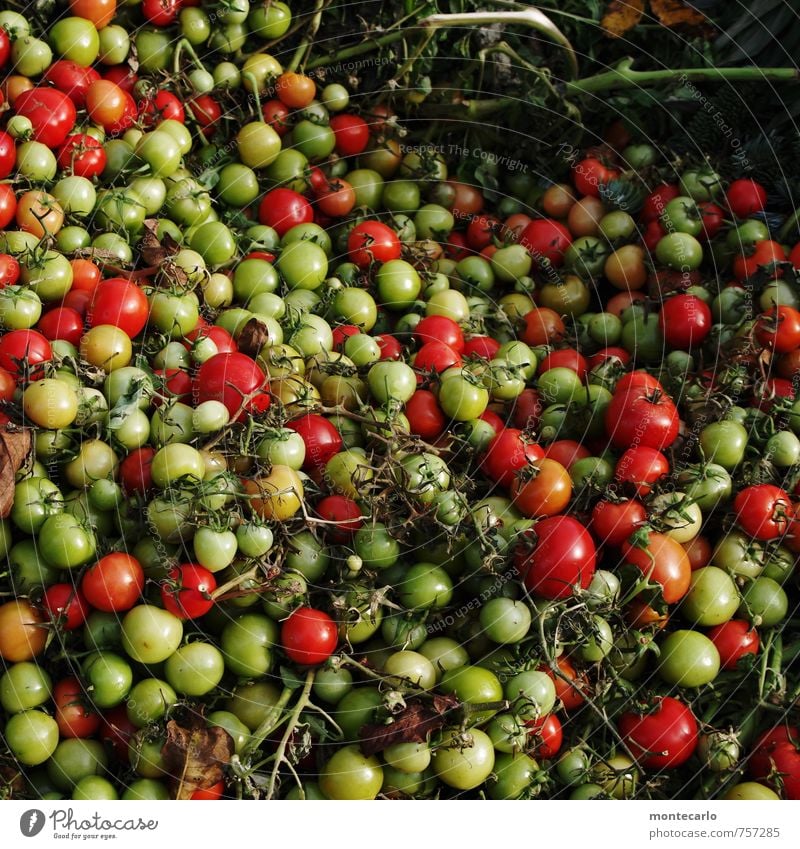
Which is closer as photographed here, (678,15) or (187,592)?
(187,592)

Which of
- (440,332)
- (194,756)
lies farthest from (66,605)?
(440,332)

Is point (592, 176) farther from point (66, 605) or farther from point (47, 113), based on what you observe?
point (66, 605)

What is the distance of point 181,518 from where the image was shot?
7.00 ft

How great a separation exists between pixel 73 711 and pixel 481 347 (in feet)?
4.91

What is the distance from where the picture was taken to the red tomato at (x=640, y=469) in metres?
2.44

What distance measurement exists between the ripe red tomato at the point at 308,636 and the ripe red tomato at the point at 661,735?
725 millimetres

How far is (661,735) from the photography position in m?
2.20

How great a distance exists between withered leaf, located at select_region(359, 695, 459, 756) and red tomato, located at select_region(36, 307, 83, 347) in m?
1.24

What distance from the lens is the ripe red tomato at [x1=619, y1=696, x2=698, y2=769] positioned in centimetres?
220

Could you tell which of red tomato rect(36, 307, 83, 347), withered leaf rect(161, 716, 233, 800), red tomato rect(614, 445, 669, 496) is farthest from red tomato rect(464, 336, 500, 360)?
withered leaf rect(161, 716, 233, 800)

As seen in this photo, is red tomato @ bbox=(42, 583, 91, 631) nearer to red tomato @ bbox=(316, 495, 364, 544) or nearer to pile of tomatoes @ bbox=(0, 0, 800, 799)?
pile of tomatoes @ bbox=(0, 0, 800, 799)

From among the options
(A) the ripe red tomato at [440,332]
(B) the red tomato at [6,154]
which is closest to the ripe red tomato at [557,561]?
(A) the ripe red tomato at [440,332]

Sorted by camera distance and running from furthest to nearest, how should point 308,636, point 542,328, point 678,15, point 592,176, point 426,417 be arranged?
point 678,15
point 592,176
point 542,328
point 426,417
point 308,636
